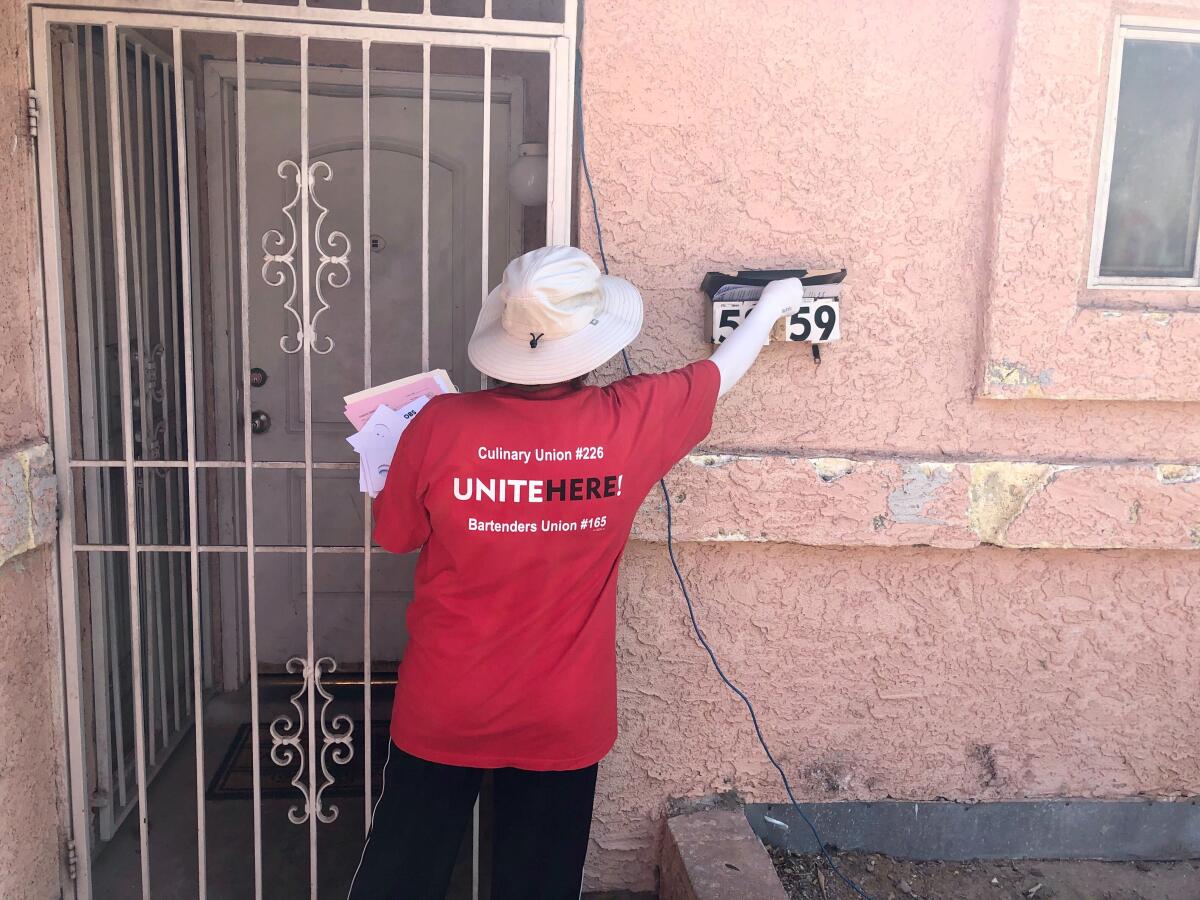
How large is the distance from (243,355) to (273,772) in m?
1.68

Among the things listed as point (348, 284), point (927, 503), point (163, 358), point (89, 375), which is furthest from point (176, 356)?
point (927, 503)

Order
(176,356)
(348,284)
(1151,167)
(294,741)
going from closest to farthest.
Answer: (294,741) → (1151,167) → (176,356) → (348,284)

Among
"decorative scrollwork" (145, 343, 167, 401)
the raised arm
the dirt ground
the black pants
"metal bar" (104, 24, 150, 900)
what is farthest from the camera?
"decorative scrollwork" (145, 343, 167, 401)

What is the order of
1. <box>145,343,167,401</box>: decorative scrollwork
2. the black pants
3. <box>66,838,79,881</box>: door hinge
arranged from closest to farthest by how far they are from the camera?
the black pants, <box>66,838,79,881</box>: door hinge, <box>145,343,167,401</box>: decorative scrollwork

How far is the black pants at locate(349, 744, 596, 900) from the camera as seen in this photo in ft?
6.79

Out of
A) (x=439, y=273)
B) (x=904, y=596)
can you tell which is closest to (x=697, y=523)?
(x=904, y=596)

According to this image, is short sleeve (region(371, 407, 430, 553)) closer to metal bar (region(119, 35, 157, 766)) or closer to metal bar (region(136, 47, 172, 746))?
metal bar (region(119, 35, 157, 766))

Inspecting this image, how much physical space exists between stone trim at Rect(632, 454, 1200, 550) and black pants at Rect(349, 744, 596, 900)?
76 centimetres

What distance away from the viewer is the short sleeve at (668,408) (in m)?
1.98

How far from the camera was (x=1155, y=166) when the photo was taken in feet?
8.85

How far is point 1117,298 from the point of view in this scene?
2.68 meters

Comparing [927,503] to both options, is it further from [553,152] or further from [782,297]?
[553,152]

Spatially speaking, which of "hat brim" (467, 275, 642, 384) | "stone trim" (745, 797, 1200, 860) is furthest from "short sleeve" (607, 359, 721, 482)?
"stone trim" (745, 797, 1200, 860)

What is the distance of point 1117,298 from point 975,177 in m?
0.56
